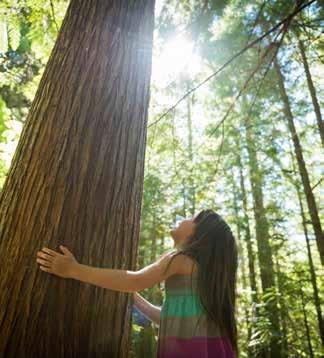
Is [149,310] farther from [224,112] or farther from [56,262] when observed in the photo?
[224,112]

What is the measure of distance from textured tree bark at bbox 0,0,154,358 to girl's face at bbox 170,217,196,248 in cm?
55

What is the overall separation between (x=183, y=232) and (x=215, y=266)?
1.12 feet

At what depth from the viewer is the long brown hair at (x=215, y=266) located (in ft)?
5.53

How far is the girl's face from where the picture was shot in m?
Answer: 2.03

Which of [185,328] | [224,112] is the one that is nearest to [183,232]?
[185,328]

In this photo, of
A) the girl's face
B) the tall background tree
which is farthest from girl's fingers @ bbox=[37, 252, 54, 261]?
the girl's face

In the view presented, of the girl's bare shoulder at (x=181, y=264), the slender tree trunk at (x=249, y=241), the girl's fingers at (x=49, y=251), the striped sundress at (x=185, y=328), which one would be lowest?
the striped sundress at (x=185, y=328)

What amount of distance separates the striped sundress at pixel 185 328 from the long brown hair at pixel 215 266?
4 centimetres

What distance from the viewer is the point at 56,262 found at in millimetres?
1192

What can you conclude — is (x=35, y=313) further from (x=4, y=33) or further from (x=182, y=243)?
(x=4, y=33)

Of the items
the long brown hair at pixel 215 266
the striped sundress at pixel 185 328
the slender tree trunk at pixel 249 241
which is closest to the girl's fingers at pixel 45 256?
the long brown hair at pixel 215 266

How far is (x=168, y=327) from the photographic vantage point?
5.50 ft

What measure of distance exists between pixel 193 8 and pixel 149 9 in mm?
2182

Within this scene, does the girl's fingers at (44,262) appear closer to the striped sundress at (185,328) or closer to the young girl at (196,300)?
the young girl at (196,300)
